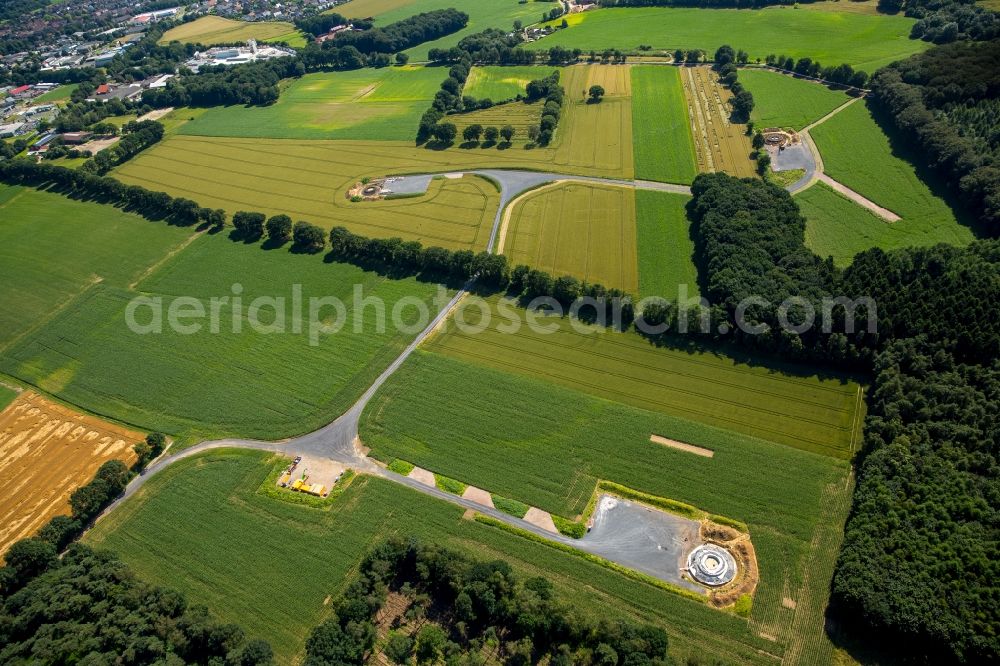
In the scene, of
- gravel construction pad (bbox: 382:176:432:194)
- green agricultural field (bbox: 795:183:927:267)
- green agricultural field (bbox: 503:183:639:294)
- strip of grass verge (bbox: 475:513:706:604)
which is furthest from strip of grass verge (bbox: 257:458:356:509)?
green agricultural field (bbox: 795:183:927:267)

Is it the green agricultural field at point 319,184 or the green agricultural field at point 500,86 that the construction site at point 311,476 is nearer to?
the green agricultural field at point 319,184

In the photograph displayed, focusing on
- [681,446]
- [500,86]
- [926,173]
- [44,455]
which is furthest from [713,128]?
[44,455]

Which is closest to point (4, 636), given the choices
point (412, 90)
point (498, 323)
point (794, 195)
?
point (498, 323)

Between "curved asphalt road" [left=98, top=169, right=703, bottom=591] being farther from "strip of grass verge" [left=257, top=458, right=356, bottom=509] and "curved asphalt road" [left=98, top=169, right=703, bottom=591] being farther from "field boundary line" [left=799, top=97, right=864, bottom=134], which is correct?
"field boundary line" [left=799, top=97, right=864, bottom=134]

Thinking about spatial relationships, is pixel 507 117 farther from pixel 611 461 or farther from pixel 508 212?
pixel 611 461

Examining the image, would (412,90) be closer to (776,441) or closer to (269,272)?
(269,272)

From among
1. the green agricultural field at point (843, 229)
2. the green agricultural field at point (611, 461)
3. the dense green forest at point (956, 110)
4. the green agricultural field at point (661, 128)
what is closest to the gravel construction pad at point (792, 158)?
the green agricultural field at point (843, 229)
